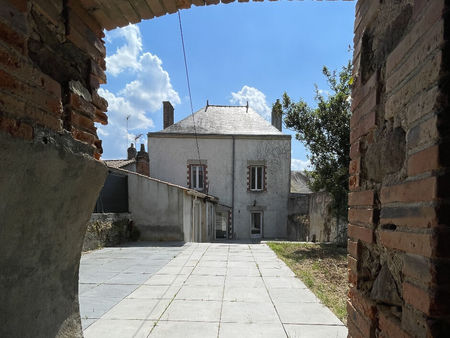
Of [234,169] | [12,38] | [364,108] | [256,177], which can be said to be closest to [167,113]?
[234,169]

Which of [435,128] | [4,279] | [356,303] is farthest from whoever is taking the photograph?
[356,303]

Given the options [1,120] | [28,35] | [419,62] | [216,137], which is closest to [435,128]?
[419,62]

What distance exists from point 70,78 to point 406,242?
7.15 feet

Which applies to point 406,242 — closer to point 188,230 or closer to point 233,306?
point 233,306

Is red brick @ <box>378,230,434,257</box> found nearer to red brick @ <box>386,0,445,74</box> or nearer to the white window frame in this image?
red brick @ <box>386,0,445,74</box>

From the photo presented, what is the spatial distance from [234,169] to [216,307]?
44.9 feet

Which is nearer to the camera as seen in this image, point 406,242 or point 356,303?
point 406,242

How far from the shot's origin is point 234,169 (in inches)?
671

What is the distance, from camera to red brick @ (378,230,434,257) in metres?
0.98

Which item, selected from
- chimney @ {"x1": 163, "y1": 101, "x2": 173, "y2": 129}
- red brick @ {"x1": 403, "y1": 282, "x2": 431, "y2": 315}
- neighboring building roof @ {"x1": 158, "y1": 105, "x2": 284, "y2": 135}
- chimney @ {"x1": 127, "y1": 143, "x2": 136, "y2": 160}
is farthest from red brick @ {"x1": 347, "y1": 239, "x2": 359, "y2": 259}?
chimney @ {"x1": 127, "y1": 143, "x2": 136, "y2": 160}

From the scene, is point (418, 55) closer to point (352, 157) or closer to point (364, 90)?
point (364, 90)

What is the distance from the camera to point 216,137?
1716 cm

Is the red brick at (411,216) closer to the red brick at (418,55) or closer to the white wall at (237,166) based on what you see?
the red brick at (418,55)

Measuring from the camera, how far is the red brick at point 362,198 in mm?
1510
